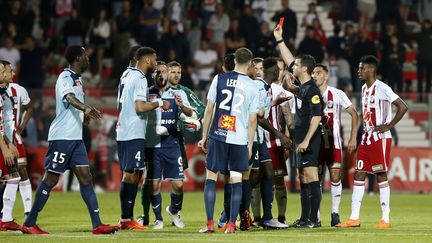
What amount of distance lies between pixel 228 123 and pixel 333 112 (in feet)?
10.00

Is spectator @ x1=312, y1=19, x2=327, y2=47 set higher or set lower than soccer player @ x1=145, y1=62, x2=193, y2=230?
higher

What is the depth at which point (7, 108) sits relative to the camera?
1748cm

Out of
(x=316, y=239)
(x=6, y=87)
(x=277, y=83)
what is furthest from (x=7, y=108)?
(x=316, y=239)

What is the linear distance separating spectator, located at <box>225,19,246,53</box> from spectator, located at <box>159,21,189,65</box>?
1268 millimetres

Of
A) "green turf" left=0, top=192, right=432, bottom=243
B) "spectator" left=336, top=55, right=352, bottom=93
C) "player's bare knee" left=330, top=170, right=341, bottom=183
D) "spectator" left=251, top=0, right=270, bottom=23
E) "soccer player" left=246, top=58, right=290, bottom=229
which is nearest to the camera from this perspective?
"green turf" left=0, top=192, right=432, bottom=243

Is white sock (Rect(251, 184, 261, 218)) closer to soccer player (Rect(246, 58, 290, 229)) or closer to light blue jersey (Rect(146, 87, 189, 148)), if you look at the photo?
soccer player (Rect(246, 58, 290, 229))

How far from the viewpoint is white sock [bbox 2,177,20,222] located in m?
17.1

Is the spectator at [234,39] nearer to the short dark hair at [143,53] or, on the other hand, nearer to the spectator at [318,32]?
the spectator at [318,32]

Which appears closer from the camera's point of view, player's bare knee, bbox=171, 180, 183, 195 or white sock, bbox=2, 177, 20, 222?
white sock, bbox=2, 177, 20, 222

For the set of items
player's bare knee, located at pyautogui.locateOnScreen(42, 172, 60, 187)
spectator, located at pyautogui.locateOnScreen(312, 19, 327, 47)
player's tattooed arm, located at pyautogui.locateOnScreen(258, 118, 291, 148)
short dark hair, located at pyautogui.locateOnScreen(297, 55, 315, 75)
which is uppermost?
spectator, located at pyautogui.locateOnScreen(312, 19, 327, 47)

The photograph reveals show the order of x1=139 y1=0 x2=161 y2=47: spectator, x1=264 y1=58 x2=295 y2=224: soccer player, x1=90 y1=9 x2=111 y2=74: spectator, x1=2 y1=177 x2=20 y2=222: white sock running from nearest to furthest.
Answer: x1=2 y1=177 x2=20 y2=222: white sock
x1=264 y1=58 x2=295 y2=224: soccer player
x1=139 y1=0 x2=161 y2=47: spectator
x1=90 y1=9 x2=111 y2=74: spectator

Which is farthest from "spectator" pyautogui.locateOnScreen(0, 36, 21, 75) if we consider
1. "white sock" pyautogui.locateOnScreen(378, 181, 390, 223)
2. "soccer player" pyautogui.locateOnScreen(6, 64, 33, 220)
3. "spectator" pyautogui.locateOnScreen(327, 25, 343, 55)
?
"white sock" pyautogui.locateOnScreen(378, 181, 390, 223)

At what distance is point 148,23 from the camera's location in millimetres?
33938

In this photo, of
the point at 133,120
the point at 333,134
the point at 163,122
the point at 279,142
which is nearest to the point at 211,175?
the point at 133,120
